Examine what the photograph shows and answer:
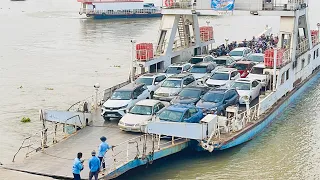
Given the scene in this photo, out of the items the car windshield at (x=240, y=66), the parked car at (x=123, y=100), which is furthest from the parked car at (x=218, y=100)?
the car windshield at (x=240, y=66)

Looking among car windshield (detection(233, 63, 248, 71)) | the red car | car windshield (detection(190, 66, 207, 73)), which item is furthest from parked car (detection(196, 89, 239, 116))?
car windshield (detection(233, 63, 248, 71))

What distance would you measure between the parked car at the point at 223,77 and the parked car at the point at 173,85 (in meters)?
0.95

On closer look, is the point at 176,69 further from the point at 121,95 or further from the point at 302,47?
the point at 302,47

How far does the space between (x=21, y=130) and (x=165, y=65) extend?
1049cm

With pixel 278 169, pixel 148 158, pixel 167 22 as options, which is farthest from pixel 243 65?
pixel 148 158

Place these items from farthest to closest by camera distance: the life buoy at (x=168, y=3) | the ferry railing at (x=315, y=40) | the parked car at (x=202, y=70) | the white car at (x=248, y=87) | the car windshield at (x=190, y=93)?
the ferry railing at (x=315, y=40)
the life buoy at (x=168, y=3)
the parked car at (x=202, y=70)
the white car at (x=248, y=87)
the car windshield at (x=190, y=93)

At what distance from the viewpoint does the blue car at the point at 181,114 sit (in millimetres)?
20156

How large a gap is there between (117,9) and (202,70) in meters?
52.8

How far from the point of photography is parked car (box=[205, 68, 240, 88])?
2678cm

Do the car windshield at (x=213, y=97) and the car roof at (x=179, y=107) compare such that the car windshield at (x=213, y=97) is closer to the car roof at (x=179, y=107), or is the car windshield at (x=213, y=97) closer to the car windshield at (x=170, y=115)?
the car roof at (x=179, y=107)

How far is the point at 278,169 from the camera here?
1986cm

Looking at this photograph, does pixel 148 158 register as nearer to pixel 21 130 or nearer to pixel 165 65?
pixel 21 130

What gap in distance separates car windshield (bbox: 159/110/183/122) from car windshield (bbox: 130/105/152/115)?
2.50ft

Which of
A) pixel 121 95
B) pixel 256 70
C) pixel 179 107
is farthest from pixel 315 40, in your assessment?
pixel 179 107
